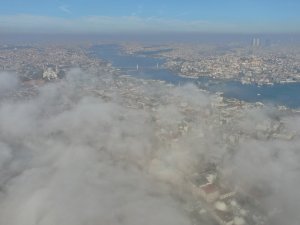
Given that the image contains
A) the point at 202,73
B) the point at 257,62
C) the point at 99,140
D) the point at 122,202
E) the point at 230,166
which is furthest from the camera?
the point at 257,62

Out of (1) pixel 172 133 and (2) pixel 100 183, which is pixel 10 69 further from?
(2) pixel 100 183

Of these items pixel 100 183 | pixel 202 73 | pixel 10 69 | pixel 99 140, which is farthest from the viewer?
pixel 202 73

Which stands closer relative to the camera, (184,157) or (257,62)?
(184,157)

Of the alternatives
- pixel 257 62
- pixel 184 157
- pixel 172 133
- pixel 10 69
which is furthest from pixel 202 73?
pixel 184 157

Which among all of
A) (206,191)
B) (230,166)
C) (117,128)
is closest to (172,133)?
(117,128)

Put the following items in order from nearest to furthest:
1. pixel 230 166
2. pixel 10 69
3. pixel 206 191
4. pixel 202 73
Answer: pixel 206 191 → pixel 230 166 → pixel 10 69 → pixel 202 73

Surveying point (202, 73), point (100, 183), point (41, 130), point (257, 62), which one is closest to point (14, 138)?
point (41, 130)

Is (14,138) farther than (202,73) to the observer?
No

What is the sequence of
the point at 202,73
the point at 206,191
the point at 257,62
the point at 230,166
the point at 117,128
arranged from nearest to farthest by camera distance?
the point at 206,191 < the point at 230,166 < the point at 117,128 < the point at 202,73 < the point at 257,62

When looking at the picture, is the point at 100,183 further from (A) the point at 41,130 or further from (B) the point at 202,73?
(B) the point at 202,73
